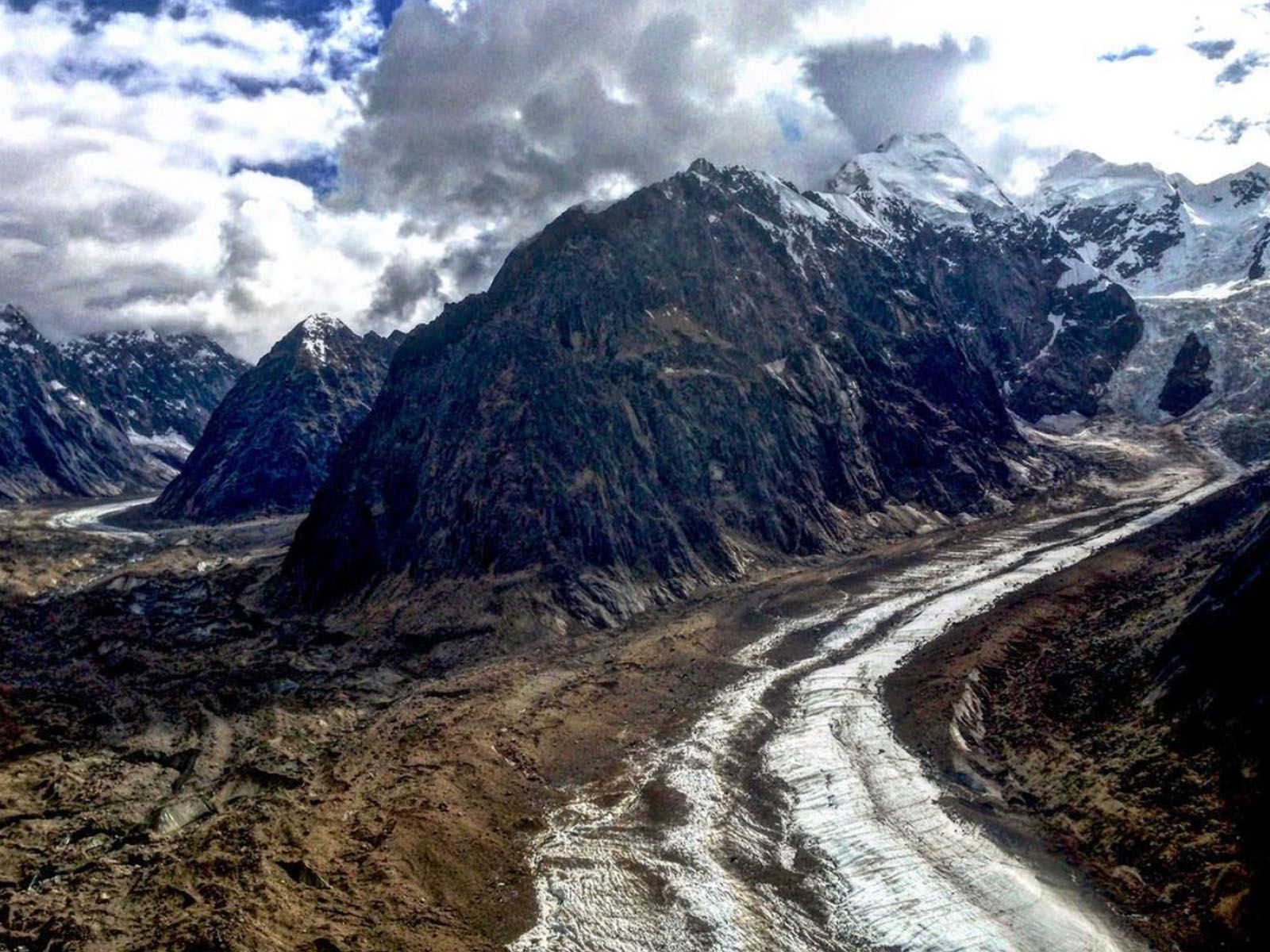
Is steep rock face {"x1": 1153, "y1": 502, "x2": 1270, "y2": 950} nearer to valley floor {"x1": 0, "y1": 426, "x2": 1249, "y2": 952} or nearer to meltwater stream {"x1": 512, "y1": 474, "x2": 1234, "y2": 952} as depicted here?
meltwater stream {"x1": 512, "y1": 474, "x2": 1234, "y2": 952}

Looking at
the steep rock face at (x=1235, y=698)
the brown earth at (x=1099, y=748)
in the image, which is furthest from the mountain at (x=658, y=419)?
the steep rock face at (x=1235, y=698)

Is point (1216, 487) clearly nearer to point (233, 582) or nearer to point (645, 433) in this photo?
point (645, 433)

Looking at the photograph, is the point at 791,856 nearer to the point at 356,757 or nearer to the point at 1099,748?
the point at 1099,748

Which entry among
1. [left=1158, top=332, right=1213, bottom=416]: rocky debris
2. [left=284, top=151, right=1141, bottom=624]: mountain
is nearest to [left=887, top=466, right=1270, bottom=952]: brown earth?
A: [left=284, top=151, right=1141, bottom=624]: mountain

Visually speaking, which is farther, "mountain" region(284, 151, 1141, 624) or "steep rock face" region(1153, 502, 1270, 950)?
"mountain" region(284, 151, 1141, 624)

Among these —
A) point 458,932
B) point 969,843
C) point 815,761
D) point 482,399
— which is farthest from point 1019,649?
point 482,399
